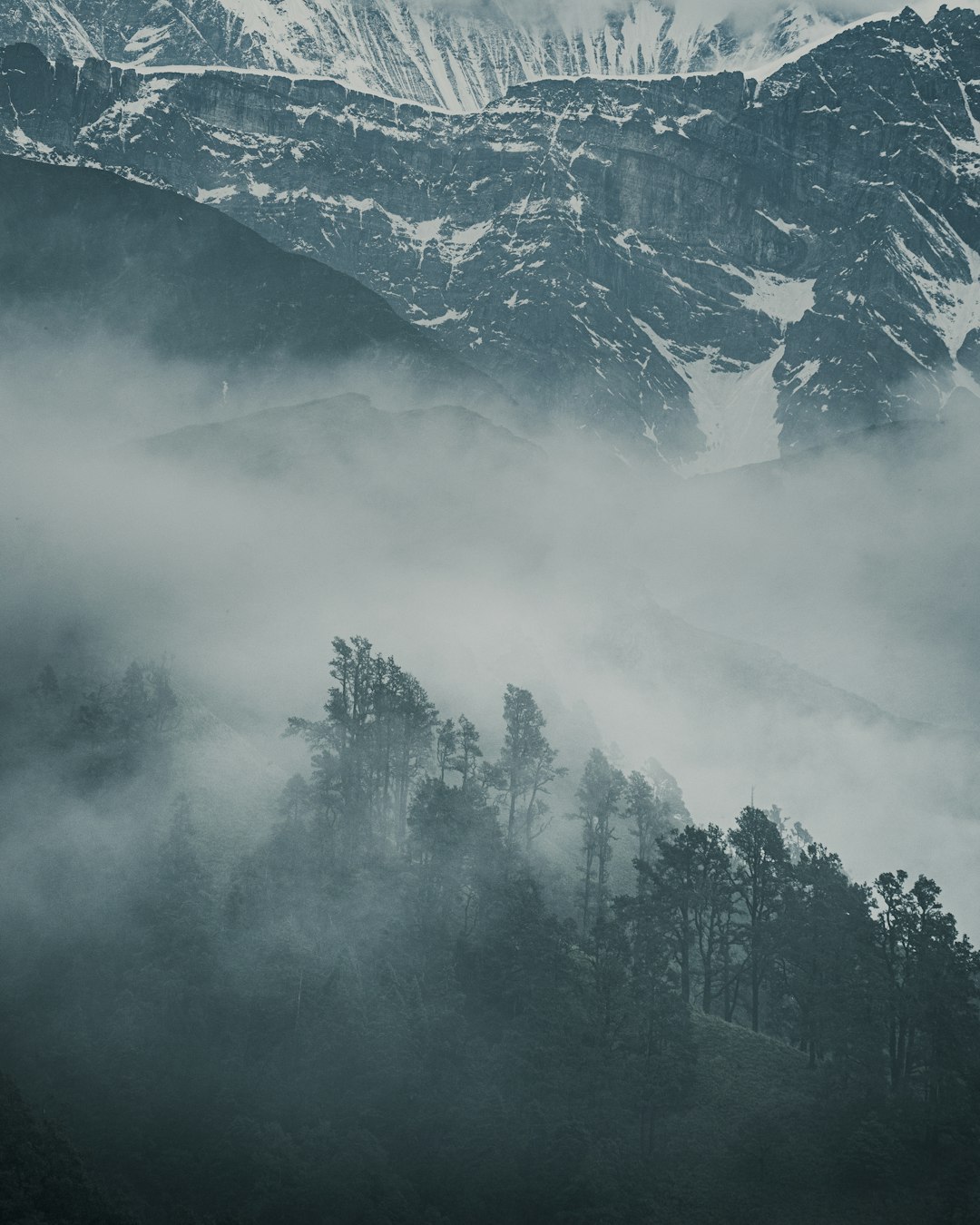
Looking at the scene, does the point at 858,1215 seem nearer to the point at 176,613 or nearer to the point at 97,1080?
the point at 97,1080

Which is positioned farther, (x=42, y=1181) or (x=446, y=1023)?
(x=446, y=1023)

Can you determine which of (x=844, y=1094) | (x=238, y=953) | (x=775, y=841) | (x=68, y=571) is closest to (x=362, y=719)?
(x=238, y=953)

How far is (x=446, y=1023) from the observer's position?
96188 mm

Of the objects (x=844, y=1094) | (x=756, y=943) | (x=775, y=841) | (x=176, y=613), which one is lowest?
(x=844, y=1094)

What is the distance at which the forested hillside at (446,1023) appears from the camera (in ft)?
276

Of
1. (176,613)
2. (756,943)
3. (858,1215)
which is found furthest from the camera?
(176,613)

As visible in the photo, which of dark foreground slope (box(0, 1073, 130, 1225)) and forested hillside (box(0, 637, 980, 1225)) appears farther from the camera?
forested hillside (box(0, 637, 980, 1225))

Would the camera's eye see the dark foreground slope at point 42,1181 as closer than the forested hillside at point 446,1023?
Yes

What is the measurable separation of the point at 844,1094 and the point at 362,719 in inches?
2196

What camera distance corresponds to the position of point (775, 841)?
105m

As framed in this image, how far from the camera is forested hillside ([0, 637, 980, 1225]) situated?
276ft

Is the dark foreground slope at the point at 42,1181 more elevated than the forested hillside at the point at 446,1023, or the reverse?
the forested hillside at the point at 446,1023

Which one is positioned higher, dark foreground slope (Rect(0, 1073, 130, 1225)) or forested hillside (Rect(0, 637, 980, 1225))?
forested hillside (Rect(0, 637, 980, 1225))

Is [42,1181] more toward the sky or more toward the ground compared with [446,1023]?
more toward the ground
